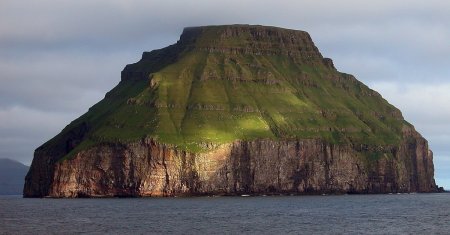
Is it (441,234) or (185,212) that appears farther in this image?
(185,212)

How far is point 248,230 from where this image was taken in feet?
450

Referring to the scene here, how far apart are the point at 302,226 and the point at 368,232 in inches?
679

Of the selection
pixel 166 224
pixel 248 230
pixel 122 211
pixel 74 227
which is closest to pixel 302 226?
pixel 248 230

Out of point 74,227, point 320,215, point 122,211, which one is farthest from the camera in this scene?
point 122,211

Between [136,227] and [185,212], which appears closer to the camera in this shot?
[136,227]

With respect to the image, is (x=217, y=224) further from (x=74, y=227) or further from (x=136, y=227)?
(x=74, y=227)

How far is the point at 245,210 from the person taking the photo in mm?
199500

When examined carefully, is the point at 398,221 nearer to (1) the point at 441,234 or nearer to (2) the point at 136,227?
(1) the point at 441,234

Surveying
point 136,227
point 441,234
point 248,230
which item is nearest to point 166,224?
point 136,227

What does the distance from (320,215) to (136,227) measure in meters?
53.3

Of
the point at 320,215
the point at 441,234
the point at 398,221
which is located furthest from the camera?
the point at 320,215

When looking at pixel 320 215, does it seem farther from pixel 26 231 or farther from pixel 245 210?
pixel 26 231

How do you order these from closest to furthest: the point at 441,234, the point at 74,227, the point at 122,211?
the point at 441,234 → the point at 74,227 → the point at 122,211

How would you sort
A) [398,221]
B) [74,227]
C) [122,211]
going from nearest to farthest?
[74,227], [398,221], [122,211]
